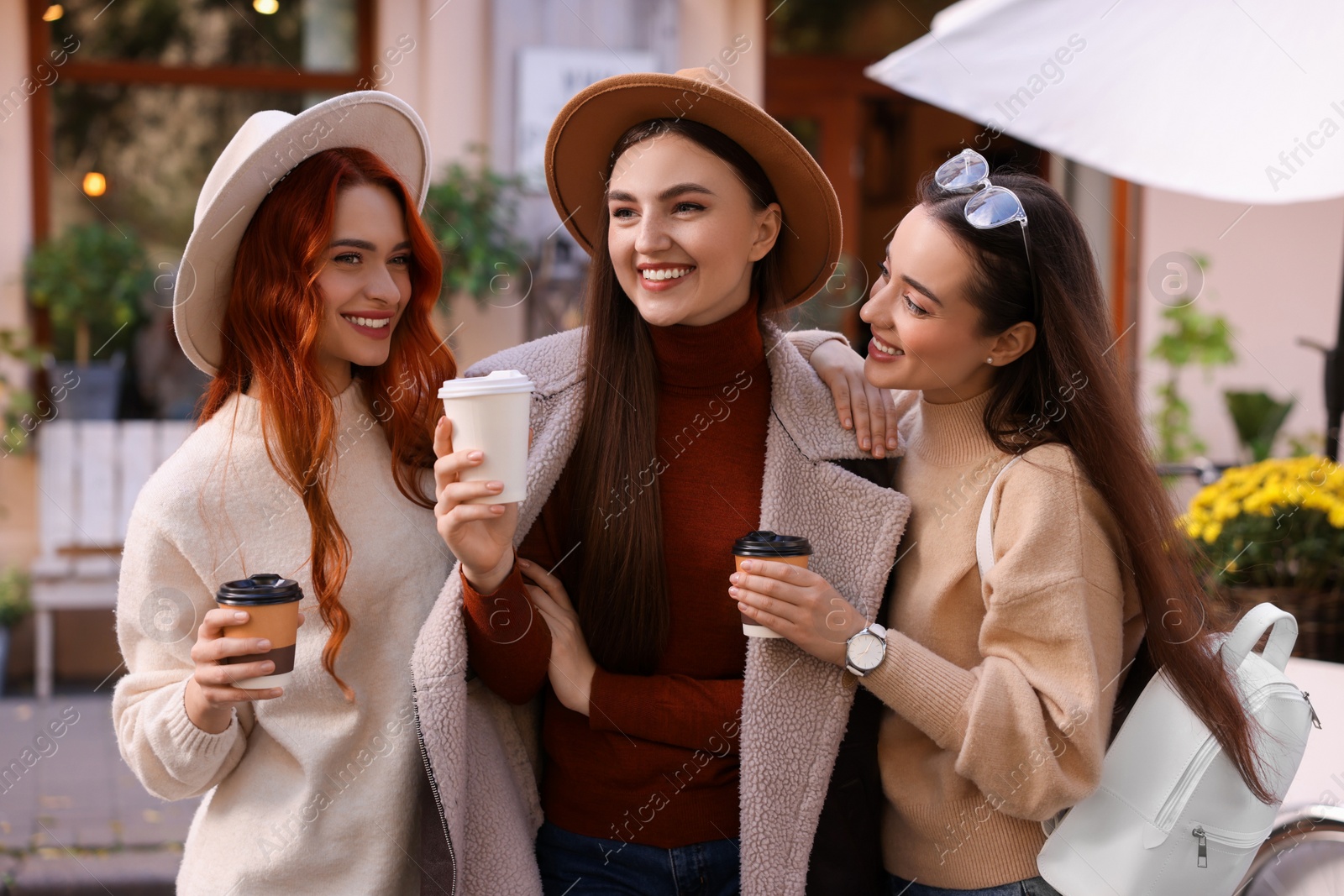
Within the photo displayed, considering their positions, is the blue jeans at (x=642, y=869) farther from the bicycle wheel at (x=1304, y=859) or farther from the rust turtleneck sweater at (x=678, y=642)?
the bicycle wheel at (x=1304, y=859)

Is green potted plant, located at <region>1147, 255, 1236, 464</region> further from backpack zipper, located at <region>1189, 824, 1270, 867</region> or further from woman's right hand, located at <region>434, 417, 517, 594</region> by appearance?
woman's right hand, located at <region>434, 417, 517, 594</region>

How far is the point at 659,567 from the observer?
2045mm

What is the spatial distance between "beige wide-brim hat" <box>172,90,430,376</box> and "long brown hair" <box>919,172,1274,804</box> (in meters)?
1.01

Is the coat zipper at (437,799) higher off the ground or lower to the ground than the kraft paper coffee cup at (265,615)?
lower

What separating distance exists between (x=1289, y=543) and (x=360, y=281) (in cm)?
278

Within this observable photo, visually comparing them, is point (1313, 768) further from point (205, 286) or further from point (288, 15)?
point (288, 15)

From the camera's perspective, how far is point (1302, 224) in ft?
20.7

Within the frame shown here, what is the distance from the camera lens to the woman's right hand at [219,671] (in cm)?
171

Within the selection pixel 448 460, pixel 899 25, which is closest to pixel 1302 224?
pixel 899 25

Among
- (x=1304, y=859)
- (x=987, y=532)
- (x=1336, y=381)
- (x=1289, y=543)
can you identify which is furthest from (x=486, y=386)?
(x=1336, y=381)

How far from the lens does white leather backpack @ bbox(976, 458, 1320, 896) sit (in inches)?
71.8

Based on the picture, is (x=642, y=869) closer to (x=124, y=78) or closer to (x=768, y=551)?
(x=768, y=551)

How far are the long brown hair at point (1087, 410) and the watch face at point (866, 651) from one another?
0.40 metres

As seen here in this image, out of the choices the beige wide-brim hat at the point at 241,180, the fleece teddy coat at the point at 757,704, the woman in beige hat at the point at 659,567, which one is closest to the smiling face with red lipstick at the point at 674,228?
the woman in beige hat at the point at 659,567
